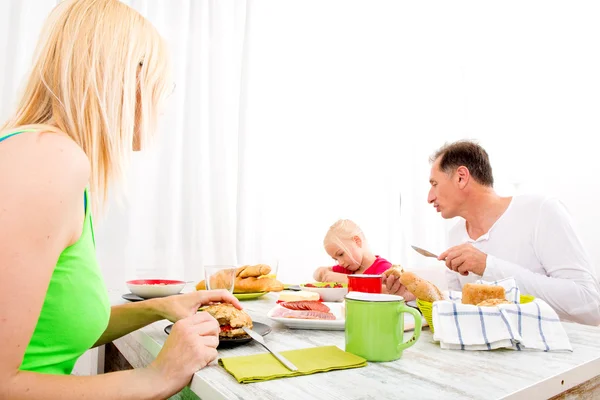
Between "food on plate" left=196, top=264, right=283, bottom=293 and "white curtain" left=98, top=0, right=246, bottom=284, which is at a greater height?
"white curtain" left=98, top=0, right=246, bottom=284

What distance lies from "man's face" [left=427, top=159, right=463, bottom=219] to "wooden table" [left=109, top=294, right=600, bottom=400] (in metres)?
1.09

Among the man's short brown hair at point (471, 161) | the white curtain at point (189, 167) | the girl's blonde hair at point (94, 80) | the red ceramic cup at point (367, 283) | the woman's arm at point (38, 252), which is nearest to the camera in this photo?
the woman's arm at point (38, 252)

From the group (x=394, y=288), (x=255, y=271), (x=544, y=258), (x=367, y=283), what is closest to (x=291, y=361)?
(x=367, y=283)

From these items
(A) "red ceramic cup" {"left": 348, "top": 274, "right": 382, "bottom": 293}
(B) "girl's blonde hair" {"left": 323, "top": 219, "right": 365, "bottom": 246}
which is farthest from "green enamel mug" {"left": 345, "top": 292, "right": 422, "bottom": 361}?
(B) "girl's blonde hair" {"left": 323, "top": 219, "right": 365, "bottom": 246}

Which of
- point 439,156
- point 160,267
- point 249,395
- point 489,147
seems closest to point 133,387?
point 249,395

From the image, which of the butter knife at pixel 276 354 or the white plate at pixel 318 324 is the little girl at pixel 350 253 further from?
the butter knife at pixel 276 354

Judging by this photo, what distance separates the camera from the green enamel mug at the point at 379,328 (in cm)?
75

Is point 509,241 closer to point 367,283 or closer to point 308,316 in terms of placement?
point 367,283

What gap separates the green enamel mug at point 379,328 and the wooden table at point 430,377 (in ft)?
0.07

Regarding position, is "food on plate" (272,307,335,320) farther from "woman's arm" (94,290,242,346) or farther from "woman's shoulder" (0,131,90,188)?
"woman's shoulder" (0,131,90,188)

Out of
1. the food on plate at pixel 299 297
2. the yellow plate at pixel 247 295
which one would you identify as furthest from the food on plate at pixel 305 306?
the yellow plate at pixel 247 295

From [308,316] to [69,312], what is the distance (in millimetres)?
510

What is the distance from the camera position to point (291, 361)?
0.74 meters

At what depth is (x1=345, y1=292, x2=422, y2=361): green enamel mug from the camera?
2.46ft
